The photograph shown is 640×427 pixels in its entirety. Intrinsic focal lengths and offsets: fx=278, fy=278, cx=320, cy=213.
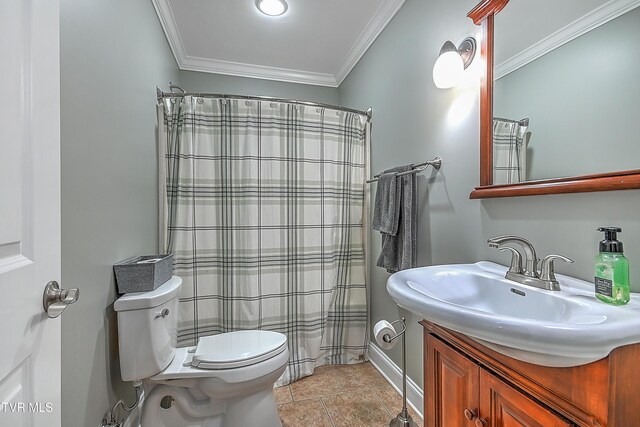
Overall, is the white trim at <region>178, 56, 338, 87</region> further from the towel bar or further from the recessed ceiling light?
the towel bar

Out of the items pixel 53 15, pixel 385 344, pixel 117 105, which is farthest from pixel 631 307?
pixel 117 105

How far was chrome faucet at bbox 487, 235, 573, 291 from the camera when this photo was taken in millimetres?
810

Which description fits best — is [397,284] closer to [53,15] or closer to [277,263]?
[53,15]

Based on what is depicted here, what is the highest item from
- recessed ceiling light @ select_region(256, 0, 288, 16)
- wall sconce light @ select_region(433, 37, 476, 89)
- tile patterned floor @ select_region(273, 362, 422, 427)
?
recessed ceiling light @ select_region(256, 0, 288, 16)

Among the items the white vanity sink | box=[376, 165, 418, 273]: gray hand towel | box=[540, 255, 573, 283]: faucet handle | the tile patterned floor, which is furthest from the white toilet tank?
box=[540, 255, 573, 283]: faucet handle

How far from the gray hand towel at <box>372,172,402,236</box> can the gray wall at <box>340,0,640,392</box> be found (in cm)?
14

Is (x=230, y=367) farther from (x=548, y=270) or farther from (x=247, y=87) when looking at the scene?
(x=247, y=87)

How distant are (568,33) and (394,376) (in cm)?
190

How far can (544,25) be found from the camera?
3.04 feet

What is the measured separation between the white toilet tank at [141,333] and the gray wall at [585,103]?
156 centimetres

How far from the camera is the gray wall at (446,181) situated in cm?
82

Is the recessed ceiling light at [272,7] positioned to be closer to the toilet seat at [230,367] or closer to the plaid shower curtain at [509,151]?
the plaid shower curtain at [509,151]

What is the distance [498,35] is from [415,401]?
5.98 feet

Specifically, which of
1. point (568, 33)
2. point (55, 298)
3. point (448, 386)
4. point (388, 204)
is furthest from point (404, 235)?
point (55, 298)
